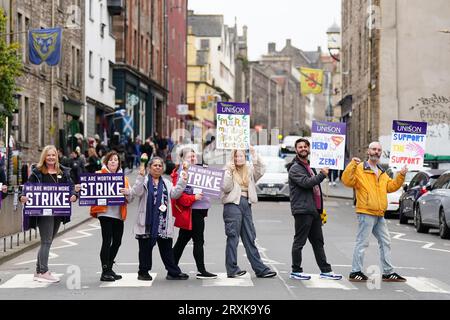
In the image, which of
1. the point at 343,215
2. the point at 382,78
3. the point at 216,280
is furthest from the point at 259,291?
the point at 382,78

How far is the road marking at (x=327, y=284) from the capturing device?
46.9 ft

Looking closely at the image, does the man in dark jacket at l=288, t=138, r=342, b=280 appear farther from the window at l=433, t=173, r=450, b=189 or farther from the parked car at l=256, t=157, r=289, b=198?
the parked car at l=256, t=157, r=289, b=198

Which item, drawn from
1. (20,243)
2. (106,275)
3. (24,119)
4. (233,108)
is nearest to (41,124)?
(24,119)

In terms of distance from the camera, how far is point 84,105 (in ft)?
168

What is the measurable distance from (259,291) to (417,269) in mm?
4297

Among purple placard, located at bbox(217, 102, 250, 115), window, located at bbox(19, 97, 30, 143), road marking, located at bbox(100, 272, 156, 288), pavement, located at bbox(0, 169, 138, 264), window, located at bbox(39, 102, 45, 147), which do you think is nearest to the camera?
road marking, located at bbox(100, 272, 156, 288)

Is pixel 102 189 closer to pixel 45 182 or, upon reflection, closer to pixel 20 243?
pixel 45 182

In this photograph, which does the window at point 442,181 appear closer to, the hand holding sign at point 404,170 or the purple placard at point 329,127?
the purple placard at point 329,127

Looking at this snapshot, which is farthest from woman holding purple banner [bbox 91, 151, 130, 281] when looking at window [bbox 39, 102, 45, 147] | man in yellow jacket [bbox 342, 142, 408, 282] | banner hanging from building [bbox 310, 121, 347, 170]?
window [bbox 39, 102, 45, 147]

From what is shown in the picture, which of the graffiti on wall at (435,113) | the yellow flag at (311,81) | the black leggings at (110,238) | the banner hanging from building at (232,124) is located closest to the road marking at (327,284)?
the black leggings at (110,238)

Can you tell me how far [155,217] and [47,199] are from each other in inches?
58.9

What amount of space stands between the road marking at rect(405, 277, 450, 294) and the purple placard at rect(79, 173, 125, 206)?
4.01 m

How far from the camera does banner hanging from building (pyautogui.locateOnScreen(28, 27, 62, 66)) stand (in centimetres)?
3444

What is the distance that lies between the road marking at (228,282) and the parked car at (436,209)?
31.9 feet
